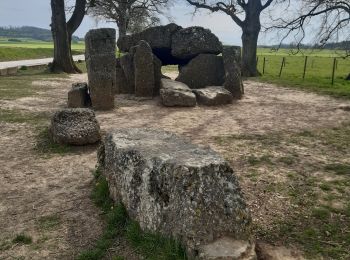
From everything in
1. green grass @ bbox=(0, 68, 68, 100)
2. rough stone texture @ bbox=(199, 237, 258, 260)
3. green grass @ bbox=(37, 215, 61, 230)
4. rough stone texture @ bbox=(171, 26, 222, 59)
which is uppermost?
rough stone texture @ bbox=(171, 26, 222, 59)

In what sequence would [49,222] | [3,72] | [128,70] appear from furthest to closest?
1. [3,72]
2. [128,70]
3. [49,222]

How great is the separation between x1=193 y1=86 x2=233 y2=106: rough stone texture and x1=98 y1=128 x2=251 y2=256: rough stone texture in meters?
8.53

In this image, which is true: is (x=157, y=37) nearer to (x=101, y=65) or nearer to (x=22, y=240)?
(x=101, y=65)

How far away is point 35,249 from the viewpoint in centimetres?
462

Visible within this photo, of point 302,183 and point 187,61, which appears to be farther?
point 187,61

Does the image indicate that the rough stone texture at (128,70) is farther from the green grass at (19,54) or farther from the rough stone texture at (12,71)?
the green grass at (19,54)

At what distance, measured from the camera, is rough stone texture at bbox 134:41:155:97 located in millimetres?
14266

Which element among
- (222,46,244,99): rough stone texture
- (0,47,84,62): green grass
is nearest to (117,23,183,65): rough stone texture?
(222,46,244,99): rough stone texture

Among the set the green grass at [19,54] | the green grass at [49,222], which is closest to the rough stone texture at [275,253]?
the green grass at [49,222]

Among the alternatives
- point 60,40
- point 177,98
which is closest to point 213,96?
point 177,98

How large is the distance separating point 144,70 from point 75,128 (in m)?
6.35

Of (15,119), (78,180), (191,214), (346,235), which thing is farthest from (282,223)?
(15,119)

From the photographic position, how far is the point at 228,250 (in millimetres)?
3957

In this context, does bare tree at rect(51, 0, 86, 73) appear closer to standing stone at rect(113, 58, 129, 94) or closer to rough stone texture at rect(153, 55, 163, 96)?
standing stone at rect(113, 58, 129, 94)
